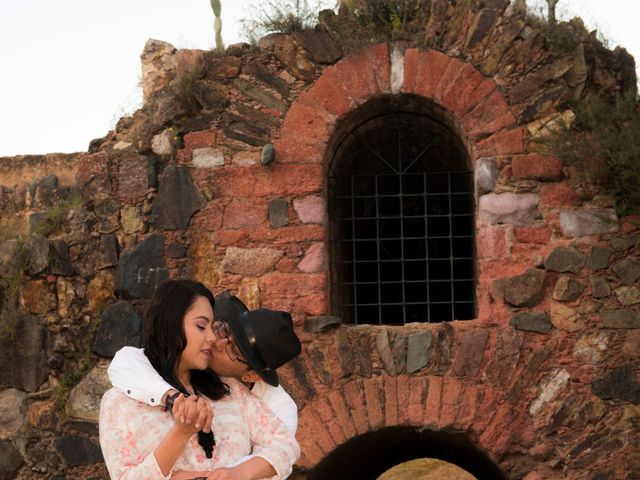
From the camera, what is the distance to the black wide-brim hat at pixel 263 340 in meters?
3.70

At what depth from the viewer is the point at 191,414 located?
3.29 m

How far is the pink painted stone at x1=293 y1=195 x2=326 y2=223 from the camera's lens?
22.4ft

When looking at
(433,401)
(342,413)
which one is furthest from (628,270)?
(342,413)

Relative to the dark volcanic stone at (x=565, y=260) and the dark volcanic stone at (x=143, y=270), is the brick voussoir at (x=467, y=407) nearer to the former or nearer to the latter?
the dark volcanic stone at (x=565, y=260)

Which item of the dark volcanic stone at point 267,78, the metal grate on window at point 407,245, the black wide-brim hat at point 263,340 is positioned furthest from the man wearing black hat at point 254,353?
the metal grate on window at point 407,245

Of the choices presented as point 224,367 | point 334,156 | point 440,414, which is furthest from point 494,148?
point 224,367

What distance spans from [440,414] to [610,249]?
1438 mm

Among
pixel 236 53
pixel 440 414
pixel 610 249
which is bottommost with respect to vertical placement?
pixel 440 414

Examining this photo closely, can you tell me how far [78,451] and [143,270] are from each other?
3.91 feet

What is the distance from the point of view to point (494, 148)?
6.79 metres

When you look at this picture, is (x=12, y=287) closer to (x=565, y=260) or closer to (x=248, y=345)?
(x=565, y=260)

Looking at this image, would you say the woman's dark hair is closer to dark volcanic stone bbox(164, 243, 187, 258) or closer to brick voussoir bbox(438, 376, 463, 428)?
brick voussoir bbox(438, 376, 463, 428)

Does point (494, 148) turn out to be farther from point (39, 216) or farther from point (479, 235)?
point (39, 216)

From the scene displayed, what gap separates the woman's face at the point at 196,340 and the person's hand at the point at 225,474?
1.21 feet
